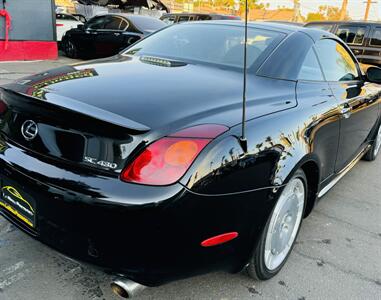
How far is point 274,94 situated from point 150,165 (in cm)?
105

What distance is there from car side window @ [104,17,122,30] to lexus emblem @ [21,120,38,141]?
872 cm

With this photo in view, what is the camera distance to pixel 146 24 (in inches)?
390

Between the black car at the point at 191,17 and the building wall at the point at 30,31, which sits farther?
the black car at the point at 191,17

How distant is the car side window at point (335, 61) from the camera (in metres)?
3.12

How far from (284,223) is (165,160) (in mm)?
1037

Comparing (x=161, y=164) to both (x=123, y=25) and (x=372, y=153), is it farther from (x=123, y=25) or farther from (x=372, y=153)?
(x=123, y=25)

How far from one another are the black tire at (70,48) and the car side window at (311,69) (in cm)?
959

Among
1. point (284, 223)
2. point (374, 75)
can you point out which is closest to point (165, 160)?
point (284, 223)

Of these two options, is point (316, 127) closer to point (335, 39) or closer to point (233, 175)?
point (233, 175)

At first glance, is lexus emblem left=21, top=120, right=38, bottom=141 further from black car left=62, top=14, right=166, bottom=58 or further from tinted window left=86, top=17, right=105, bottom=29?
tinted window left=86, top=17, right=105, bottom=29

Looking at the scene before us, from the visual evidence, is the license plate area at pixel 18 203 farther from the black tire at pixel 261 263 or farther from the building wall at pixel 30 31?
the building wall at pixel 30 31

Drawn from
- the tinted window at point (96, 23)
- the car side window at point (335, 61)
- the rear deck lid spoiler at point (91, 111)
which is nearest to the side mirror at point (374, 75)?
the car side window at point (335, 61)

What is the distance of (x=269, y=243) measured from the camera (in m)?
2.24

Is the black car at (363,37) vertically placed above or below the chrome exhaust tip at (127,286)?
above
